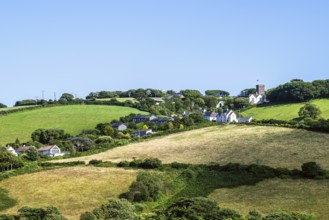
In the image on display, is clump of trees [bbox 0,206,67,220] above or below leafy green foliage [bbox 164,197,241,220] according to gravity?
below

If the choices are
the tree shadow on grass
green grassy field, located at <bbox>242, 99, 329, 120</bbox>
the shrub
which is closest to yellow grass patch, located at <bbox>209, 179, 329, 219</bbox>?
the tree shadow on grass

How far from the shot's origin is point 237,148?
9162 cm

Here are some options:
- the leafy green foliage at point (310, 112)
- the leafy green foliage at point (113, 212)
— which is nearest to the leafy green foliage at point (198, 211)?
the leafy green foliage at point (113, 212)

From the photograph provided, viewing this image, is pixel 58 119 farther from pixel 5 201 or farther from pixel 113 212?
pixel 113 212

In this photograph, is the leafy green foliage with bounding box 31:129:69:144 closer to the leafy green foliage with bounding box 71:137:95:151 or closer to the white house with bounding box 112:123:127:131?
the white house with bounding box 112:123:127:131

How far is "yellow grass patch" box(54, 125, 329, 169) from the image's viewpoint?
8219 cm

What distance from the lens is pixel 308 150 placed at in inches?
3312

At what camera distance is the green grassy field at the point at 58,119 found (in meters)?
147

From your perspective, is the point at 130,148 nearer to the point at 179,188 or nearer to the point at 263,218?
the point at 179,188

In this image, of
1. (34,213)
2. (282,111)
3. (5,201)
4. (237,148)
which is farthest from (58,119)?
(34,213)

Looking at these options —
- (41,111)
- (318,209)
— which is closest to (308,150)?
(318,209)

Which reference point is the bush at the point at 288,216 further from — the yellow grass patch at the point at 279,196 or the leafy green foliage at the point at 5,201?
the leafy green foliage at the point at 5,201

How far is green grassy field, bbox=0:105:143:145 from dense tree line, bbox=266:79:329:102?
44167mm

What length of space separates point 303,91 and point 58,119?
2667 inches
